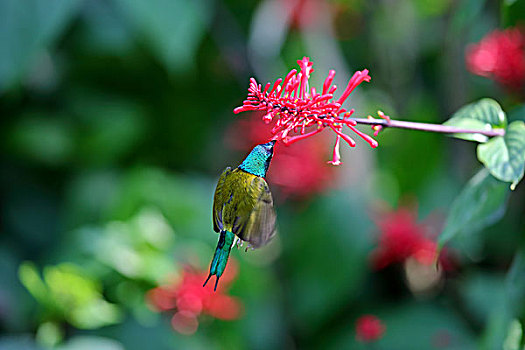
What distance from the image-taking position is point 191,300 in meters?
0.73

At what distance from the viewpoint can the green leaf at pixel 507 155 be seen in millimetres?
336

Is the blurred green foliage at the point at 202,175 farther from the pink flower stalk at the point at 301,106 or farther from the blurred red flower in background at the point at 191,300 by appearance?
the pink flower stalk at the point at 301,106

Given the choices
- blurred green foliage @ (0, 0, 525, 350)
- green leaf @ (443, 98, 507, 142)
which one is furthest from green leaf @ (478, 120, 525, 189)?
blurred green foliage @ (0, 0, 525, 350)

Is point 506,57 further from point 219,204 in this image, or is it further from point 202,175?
point 202,175

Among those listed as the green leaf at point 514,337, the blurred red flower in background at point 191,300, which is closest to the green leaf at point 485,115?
the green leaf at point 514,337

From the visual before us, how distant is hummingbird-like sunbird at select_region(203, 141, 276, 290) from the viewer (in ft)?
0.93

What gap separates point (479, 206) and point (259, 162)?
0.58 feet

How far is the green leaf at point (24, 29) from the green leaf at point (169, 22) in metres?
0.08

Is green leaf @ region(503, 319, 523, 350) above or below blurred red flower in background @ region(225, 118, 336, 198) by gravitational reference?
below

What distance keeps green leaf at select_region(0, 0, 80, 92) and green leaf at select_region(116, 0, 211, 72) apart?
0.08 m

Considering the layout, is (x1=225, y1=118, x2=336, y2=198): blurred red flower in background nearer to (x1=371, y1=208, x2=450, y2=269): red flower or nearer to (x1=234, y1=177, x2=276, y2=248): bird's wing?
(x1=371, y1=208, x2=450, y2=269): red flower

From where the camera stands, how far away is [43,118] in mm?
1034

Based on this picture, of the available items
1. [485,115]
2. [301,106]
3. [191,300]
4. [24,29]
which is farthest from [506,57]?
[24,29]

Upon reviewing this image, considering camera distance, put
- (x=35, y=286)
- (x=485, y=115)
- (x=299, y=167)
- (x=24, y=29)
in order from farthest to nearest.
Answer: (x=299, y=167), (x=24, y=29), (x=35, y=286), (x=485, y=115)
